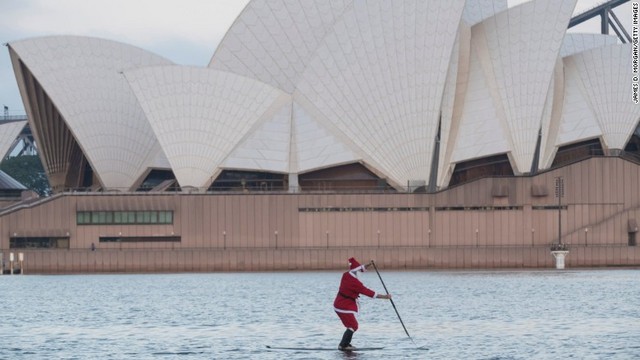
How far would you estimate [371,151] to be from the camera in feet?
293

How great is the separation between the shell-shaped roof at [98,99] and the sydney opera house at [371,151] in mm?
143

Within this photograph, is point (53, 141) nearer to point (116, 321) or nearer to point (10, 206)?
point (10, 206)

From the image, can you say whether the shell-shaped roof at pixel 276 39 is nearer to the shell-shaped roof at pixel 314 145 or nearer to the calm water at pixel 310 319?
the shell-shaped roof at pixel 314 145

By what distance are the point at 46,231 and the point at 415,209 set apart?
819 inches

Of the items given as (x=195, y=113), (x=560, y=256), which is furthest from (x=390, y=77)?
(x=560, y=256)

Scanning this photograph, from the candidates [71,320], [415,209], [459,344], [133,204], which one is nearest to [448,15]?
[415,209]

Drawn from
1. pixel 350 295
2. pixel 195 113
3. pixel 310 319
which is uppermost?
pixel 195 113

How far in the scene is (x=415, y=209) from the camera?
87.1m

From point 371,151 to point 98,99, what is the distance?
17.1m

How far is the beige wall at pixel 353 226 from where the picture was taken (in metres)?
84.1

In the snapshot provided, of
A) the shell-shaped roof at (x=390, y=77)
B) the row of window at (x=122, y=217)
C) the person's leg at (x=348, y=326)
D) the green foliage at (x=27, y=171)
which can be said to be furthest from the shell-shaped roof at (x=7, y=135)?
the person's leg at (x=348, y=326)

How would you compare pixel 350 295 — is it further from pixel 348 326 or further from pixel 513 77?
pixel 513 77

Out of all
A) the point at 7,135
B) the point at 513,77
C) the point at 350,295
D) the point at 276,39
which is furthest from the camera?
the point at 7,135

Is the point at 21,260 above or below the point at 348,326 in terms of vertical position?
above
